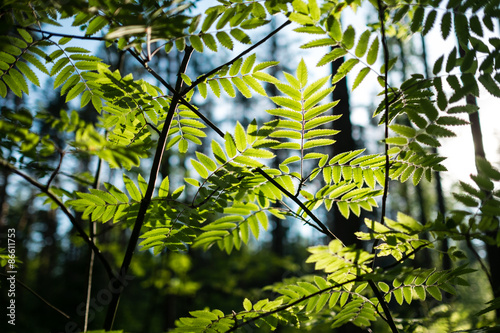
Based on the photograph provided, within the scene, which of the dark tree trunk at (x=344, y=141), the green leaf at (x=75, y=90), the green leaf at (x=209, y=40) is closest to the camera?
the green leaf at (x=209, y=40)

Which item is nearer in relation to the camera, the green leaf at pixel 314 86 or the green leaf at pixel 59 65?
the green leaf at pixel 314 86

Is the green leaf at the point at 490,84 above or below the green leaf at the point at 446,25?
below

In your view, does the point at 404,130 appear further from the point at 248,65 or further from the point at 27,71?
the point at 27,71

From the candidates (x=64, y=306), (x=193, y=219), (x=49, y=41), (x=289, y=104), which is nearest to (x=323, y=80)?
(x=289, y=104)

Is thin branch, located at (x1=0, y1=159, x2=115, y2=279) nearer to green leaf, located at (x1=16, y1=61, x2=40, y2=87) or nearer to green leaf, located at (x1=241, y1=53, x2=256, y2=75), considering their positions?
green leaf, located at (x1=16, y1=61, x2=40, y2=87)

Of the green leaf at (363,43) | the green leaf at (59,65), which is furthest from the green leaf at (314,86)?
the green leaf at (59,65)

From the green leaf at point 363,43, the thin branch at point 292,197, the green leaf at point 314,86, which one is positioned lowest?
the thin branch at point 292,197

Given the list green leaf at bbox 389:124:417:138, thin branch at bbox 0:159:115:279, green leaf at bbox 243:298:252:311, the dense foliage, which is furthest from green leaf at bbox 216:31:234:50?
green leaf at bbox 243:298:252:311

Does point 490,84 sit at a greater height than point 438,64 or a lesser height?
lesser

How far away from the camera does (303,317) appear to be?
1.49 m

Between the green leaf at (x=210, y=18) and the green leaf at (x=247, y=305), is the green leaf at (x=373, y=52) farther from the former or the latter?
the green leaf at (x=247, y=305)

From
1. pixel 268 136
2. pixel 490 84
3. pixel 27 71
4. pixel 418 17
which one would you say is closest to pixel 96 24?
pixel 27 71

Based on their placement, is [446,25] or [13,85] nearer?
[446,25]

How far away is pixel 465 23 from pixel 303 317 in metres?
1.42
